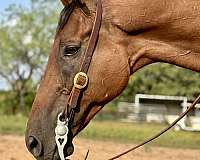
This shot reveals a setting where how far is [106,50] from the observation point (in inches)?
146

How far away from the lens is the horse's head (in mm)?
3713

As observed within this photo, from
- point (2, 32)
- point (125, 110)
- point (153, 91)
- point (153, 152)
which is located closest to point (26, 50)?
point (2, 32)

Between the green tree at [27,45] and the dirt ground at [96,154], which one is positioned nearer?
the dirt ground at [96,154]

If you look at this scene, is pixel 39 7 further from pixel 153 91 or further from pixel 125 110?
pixel 125 110

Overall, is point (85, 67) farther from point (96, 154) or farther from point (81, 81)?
point (96, 154)

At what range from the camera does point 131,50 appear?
379 cm

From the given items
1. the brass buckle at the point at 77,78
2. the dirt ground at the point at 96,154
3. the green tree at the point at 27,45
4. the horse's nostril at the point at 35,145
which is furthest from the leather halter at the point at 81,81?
the green tree at the point at 27,45

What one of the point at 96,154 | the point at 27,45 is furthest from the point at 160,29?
the point at 27,45

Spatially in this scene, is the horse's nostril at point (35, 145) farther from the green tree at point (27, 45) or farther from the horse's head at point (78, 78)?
the green tree at point (27, 45)

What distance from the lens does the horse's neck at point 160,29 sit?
3.69 meters

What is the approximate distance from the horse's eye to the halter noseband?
79 mm

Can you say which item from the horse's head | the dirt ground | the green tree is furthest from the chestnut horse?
the green tree

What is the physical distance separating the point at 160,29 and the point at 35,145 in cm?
122

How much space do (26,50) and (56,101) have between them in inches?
2031
